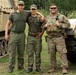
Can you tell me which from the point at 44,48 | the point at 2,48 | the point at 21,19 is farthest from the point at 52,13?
the point at 44,48

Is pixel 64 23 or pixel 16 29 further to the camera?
pixel 16 29

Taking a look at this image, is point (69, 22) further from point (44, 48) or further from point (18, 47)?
point (44, 48)

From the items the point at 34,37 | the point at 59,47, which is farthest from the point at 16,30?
the point at 59,47

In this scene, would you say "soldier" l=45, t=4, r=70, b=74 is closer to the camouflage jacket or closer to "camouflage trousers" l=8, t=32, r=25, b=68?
the camouflage jacket

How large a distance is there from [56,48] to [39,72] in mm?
805

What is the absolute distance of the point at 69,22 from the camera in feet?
29.9

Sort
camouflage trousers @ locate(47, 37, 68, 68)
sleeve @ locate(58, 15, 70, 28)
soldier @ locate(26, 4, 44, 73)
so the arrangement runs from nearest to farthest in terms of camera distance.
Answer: sleeve @ locate(58, 15, 70, 28) → camouflage trousers @ locate(47, 37, 68, 68) → soldier @ locate(26, 4, 44, 73)

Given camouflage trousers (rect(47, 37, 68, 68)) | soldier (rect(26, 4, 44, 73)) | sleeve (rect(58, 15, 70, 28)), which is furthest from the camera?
soldier (rect(26, 4, 44, 73))

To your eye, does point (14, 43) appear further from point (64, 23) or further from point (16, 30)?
point (64, 23)

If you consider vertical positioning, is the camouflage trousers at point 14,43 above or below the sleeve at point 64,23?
below

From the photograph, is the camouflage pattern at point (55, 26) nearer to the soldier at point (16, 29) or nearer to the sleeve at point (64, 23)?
the sleeve at point (64, 23)

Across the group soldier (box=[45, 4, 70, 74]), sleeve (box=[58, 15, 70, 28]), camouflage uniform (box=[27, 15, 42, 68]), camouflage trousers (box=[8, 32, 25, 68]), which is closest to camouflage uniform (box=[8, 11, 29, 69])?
camouflage trousers (box=[8, 32, 25, 68])

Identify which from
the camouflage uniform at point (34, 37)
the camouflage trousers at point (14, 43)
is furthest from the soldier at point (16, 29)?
the camouflage uniform at point (34, 37)

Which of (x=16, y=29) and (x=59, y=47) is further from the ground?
(x=16, y=29)
